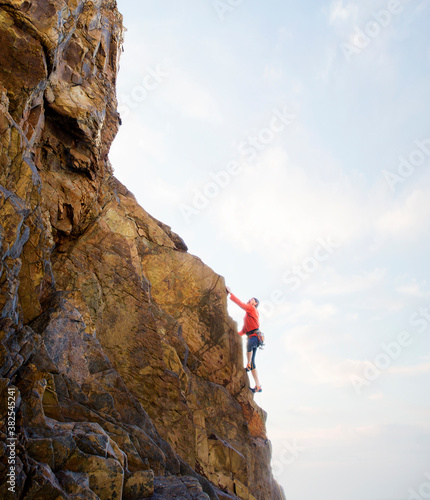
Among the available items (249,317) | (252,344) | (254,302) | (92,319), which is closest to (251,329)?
(249,317)

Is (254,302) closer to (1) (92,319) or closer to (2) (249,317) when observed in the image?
(2) (249,317)

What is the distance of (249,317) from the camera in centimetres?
2223

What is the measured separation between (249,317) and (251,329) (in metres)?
0.77

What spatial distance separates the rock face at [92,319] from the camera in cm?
764

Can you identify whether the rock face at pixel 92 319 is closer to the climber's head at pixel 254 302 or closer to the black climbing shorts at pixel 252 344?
the black climbing shorts at pixel 252 344

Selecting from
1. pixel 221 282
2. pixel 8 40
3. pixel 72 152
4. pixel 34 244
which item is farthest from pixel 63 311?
pixel 221 282

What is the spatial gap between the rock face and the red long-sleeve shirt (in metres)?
1.18

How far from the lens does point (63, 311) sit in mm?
10938

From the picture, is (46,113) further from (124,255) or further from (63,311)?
(63,311)

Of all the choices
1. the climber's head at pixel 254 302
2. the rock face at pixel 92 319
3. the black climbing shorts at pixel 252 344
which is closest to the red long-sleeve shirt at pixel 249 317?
the climber's head at pixel 254 302

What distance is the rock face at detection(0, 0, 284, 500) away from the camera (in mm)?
7637

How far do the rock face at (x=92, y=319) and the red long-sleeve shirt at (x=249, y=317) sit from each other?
1.18 meters

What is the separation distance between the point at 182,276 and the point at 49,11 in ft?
43.1

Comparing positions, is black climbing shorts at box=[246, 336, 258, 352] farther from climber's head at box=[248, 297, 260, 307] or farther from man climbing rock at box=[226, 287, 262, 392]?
climber's head at box=[248, 297, 260, 307]
